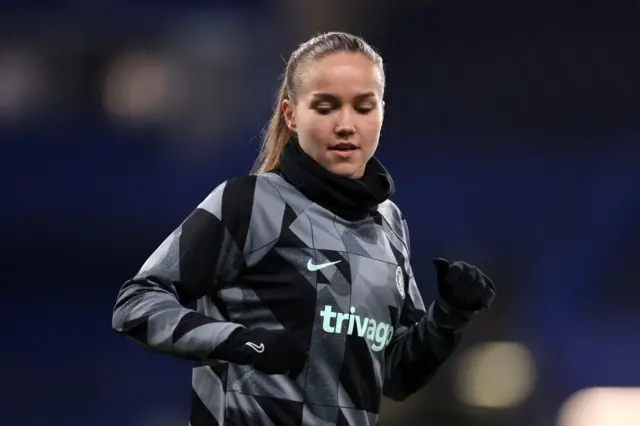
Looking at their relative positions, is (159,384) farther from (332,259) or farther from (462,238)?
(332,259)

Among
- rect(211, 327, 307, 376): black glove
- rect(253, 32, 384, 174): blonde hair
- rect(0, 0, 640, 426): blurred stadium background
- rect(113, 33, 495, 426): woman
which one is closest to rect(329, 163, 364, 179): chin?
rect(113, 33, 495, 426): woman

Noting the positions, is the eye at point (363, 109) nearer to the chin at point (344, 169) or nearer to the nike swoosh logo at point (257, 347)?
the chin at point (344, 169)

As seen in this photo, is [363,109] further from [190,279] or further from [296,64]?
[190,279]

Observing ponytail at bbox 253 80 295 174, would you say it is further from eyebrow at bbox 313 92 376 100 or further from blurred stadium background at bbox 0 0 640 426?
blurred stadium background at bbox 0 0 640 426

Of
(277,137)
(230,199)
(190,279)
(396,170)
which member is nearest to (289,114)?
(277,137)

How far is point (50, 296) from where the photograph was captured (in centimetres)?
236

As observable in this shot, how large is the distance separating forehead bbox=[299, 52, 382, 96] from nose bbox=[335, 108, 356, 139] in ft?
0.08

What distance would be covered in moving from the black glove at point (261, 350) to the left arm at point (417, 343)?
10.5 inches

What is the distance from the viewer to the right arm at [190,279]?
40.8 inches

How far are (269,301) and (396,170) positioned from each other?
4.59 ft

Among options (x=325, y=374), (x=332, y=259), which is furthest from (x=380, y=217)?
(x=325, y=374)

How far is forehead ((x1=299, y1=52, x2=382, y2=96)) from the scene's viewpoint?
1.18m

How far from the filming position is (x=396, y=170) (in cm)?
248

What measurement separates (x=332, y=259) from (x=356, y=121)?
0.17 m
